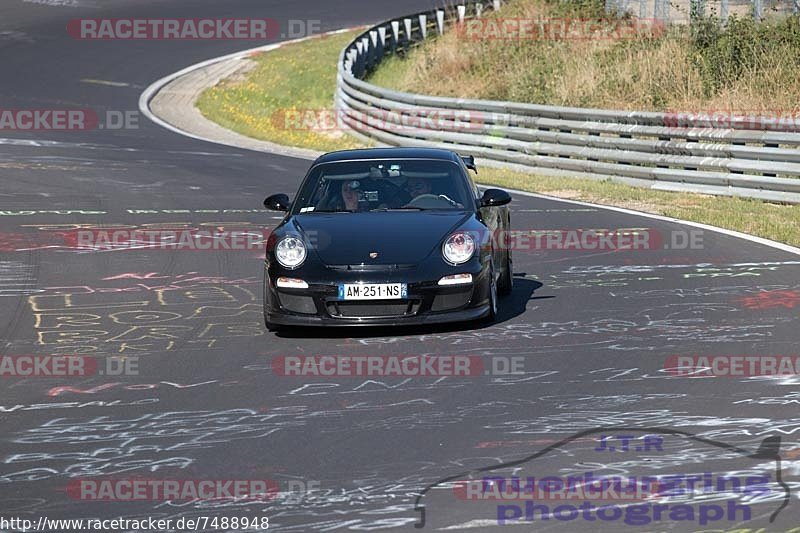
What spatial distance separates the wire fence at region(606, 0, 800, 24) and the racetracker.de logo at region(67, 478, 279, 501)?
78.4 feet

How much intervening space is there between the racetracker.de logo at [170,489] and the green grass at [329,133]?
10022mm

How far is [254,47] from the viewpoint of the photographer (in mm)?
46906

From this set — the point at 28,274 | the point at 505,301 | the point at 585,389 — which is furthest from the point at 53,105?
the point at 585,389

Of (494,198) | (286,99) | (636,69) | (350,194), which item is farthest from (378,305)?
(286,99)

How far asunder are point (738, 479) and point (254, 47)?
41.8m

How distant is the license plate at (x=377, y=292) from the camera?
10141mm

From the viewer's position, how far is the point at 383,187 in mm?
11617

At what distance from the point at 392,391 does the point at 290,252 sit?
7.47ft
